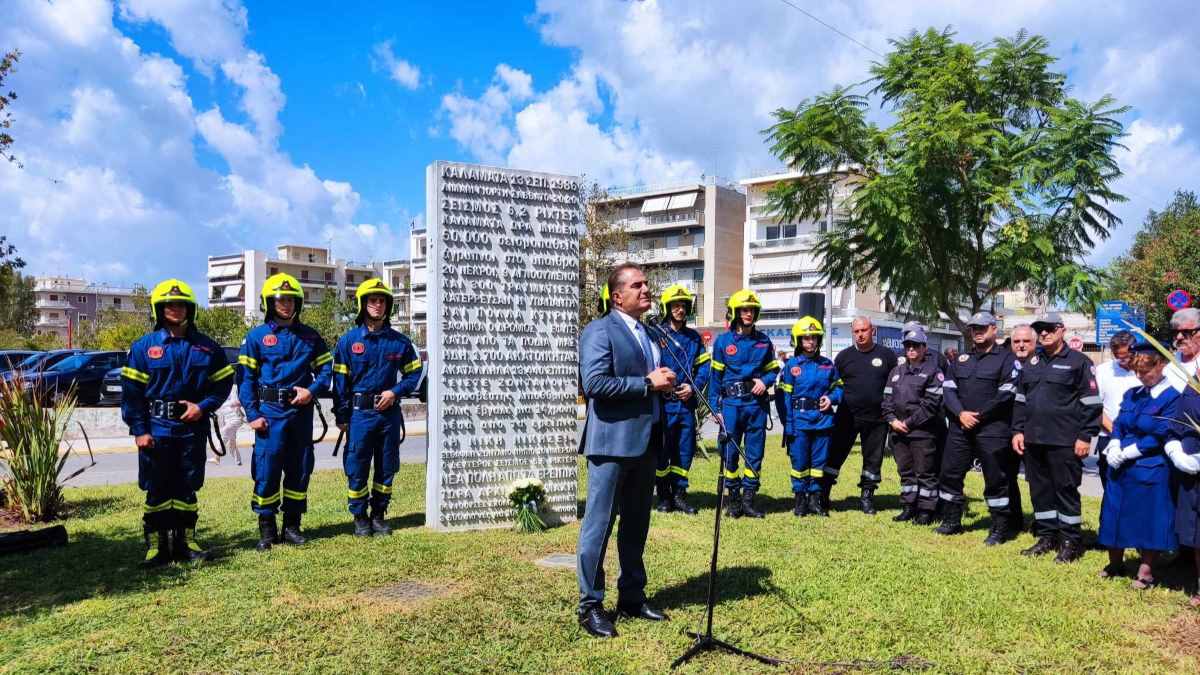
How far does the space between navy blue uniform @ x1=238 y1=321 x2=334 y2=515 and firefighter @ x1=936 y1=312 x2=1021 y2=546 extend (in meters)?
5.82

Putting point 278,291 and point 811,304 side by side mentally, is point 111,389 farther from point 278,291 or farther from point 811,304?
point 811,304

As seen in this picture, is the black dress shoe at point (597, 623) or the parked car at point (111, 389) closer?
the black dress shoe at point (597, 623)

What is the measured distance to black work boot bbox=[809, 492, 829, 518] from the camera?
28.0 feet

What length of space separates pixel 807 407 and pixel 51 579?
677 cm

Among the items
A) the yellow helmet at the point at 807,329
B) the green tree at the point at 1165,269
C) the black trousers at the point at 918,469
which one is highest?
the green tree at the point at 1165,269

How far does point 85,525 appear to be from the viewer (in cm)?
779

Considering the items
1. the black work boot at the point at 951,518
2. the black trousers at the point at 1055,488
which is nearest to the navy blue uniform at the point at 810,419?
the black work boot at the point at 951,518

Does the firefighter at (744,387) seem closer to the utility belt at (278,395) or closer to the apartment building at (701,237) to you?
the utility belt at (278,395)

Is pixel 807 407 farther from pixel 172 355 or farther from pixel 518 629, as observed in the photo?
pixel 172 355

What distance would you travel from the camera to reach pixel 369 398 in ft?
23.6

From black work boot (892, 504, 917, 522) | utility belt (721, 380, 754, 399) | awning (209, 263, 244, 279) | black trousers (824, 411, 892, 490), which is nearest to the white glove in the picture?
black work boot (892, 504, 917, 522)

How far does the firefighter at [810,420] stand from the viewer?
847cm

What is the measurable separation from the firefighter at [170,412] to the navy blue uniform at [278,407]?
375mm

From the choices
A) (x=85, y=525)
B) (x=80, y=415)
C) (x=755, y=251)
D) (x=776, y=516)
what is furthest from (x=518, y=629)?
(x=755, y=251)
